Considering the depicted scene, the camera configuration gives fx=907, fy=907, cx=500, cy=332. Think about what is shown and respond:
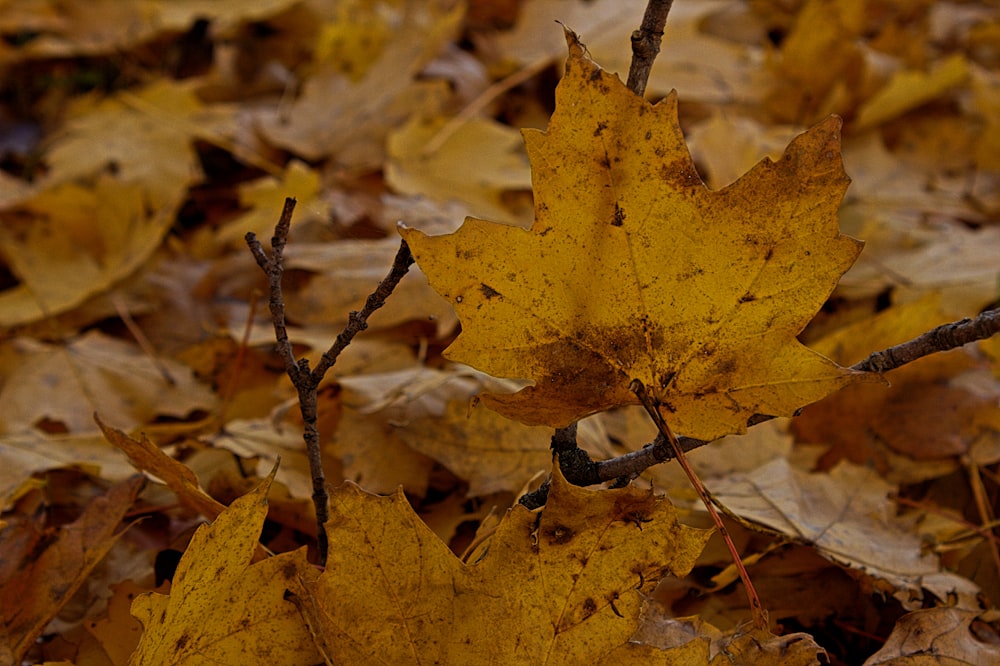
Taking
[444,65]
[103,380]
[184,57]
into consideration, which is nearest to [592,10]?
[444,65]

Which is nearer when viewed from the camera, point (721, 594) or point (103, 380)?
point (721, 594)

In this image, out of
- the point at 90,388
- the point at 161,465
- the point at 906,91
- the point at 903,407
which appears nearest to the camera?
the point at 161,465

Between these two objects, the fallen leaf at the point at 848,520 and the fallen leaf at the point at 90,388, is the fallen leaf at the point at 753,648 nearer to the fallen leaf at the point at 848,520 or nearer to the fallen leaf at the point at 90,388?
the fallen leaf at the point at 848,520

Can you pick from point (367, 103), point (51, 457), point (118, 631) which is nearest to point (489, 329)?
point (118, 631)


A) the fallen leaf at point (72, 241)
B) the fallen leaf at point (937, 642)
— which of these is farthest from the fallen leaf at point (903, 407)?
the fallen leaf at point (72, 241)

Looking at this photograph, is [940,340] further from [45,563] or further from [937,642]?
[45,563]

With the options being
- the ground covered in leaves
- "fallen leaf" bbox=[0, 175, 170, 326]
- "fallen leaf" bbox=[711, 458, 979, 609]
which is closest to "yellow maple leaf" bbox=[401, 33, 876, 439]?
the ground covered in leaves

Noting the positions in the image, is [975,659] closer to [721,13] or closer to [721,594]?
[721,594]
